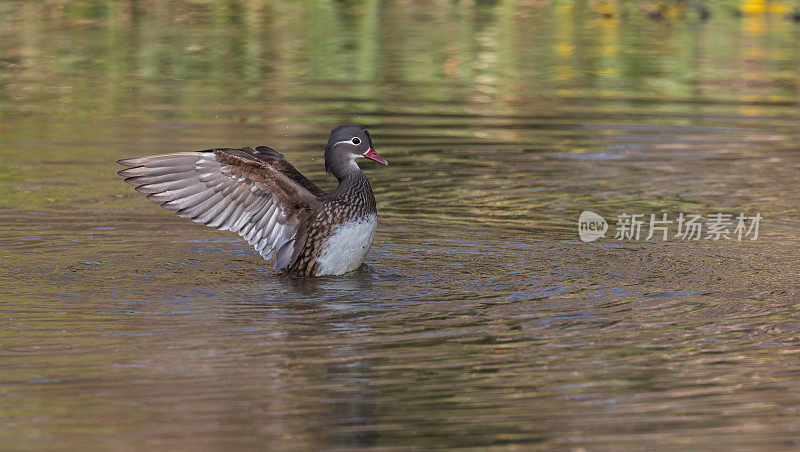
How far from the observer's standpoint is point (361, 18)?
2392 centimetres

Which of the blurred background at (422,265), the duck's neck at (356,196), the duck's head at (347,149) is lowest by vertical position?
the blurred background at (422,265)

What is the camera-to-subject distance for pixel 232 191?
9031mm

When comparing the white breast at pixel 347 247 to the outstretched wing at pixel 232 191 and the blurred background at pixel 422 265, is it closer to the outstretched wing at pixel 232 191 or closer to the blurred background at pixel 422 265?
the blurred background at pixel 422 265

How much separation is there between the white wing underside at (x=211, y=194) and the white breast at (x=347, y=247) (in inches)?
12.7

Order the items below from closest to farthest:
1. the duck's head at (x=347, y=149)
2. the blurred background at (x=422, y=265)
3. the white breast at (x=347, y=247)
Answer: the blurred background at (x=422, y=265)
the white breast at (x=347, y=247)
the duck's head at (x=347, y=149)

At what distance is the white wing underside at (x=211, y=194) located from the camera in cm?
897

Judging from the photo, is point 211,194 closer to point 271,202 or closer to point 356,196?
point 271,202

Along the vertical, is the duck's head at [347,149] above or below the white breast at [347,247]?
above

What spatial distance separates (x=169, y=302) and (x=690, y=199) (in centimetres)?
514

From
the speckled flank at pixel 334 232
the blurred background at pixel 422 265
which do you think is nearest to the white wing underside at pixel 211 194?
the speckled flank at pixel 334 232

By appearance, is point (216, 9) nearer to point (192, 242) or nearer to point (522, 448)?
point (192, 242)

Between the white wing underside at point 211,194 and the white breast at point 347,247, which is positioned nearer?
the white breast at point 347,247

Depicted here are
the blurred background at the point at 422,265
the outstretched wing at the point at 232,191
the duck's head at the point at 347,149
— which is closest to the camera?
the blurred background at the point at 422,265

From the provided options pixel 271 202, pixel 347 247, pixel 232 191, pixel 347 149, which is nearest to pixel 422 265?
pixel 347 247
